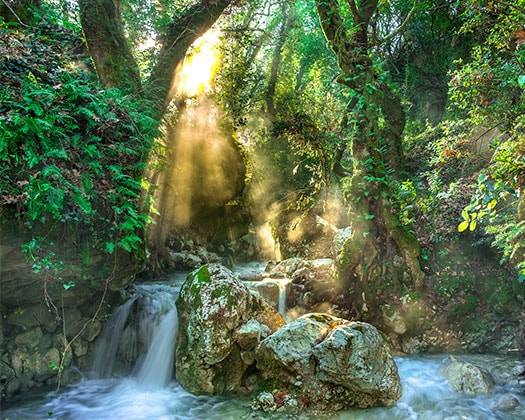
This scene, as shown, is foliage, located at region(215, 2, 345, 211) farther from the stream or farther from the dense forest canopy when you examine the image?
the stream

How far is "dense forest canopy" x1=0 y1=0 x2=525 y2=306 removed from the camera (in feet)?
14.3

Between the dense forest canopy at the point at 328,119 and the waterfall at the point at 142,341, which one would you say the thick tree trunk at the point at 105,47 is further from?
the waterfall at the point at 142,341

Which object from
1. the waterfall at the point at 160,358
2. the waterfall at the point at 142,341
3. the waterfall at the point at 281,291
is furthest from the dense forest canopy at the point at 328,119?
the waterfall at the point at 281,291

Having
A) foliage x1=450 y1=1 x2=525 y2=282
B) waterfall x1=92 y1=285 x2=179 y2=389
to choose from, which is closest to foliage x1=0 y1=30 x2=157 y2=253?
waterfall x1=92 y1=285 x2=179 y2=389

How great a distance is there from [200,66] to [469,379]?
399 inches

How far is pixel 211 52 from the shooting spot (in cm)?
998

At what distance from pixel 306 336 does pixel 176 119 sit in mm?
8595

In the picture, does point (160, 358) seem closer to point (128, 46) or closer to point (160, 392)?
point (160, 392)

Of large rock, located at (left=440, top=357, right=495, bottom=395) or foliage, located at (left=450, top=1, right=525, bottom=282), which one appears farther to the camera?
large rock, located at (left=440, top=357, right=495, bottom=395)

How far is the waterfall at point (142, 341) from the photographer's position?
6387 mm

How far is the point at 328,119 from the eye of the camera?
8.57 m

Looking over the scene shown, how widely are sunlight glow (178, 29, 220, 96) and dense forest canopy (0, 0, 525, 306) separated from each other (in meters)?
0.26

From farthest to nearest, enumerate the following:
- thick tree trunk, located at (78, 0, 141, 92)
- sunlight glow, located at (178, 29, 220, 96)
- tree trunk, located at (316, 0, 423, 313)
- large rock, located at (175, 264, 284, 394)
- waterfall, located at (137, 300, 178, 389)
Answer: sunlight glow, located at (178, 29, 220, 96), tree trunk, located at (316, 0, 423, 313), thick tree trunk, located at (78, 0, 141, 92), waterfall, located at (137, 300, 178, 389), large rock, located at (175, 264, 284, 394)

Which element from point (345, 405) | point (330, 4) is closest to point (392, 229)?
point (345, 405)
